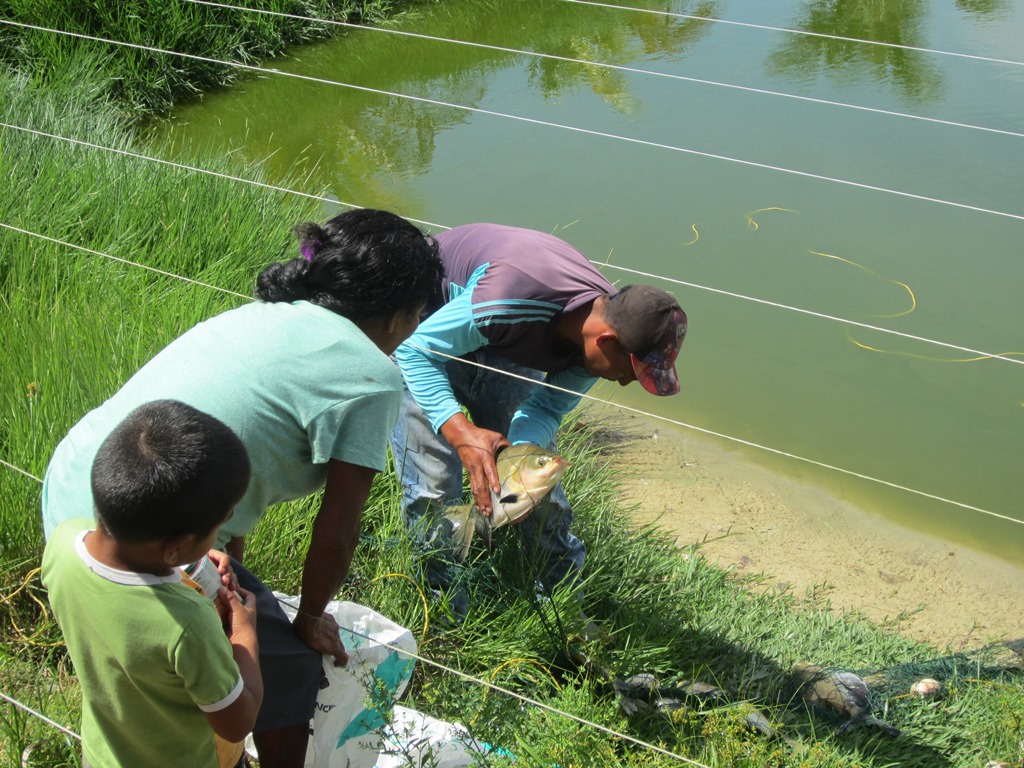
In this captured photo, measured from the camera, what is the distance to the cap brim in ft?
8.29

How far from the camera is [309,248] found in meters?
1.95

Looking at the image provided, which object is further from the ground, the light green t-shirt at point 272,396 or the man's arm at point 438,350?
the light green t-shirt at point 272,396

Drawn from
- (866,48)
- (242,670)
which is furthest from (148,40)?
(242,670)

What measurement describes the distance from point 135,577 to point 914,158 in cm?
661

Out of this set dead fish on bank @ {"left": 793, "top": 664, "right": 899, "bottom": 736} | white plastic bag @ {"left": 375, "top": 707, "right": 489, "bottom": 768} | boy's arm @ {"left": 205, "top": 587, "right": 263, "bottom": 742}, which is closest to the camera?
boy's arm @ {"left": 205, "top": 587, "right": 263, "bottom": 742}

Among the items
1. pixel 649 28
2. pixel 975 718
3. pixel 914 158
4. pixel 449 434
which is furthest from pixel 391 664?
pixel 649 28

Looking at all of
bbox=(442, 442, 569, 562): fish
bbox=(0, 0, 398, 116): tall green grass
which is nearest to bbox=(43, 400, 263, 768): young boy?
bbox=(442, 442, 569, 562): fish

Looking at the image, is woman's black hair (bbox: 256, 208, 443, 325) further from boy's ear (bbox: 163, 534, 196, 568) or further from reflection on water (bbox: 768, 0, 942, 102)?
reflection on water (bbox: 768, 0, 942, 102)

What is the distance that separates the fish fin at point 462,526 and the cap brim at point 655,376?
557mm

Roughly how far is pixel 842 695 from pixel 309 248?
77.2 inches

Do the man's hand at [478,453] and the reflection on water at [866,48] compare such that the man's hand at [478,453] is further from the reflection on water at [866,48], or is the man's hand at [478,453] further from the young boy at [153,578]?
the reflection on water at [866,48]

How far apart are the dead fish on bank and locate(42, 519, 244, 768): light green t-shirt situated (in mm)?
1892

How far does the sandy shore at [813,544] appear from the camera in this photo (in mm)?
3971

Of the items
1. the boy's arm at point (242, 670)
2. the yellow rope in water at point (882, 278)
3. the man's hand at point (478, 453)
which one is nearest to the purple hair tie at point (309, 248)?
the boy's arm at point (242, 670)
